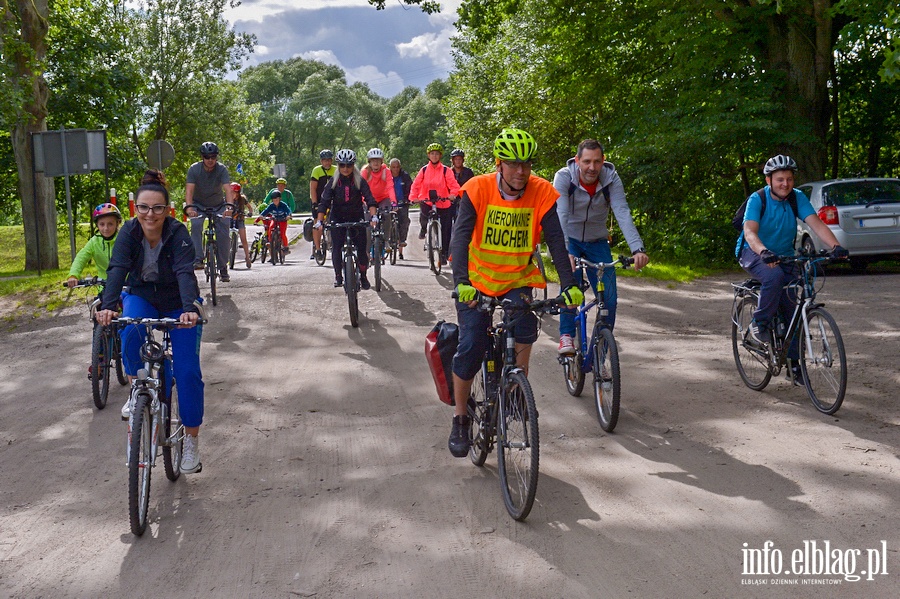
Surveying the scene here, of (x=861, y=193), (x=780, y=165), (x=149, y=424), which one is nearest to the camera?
(x=149, y=424)

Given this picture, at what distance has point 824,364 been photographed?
7.15m

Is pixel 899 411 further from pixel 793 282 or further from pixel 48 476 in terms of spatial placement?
pixel 48 476

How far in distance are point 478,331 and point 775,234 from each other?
3236 millimetres

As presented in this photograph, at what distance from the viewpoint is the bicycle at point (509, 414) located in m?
4.96

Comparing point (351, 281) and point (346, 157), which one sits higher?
point (346, 157)

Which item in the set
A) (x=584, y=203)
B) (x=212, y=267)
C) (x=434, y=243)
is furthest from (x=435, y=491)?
(x=434, y=243)

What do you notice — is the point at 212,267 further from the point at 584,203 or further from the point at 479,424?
the point at 479,424

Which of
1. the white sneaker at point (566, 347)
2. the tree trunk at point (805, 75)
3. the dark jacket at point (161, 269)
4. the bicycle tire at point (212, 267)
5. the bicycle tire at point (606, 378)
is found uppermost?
the tree trunk at point (805, 75)

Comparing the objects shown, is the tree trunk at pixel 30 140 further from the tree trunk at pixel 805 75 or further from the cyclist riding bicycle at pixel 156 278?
the cyclist riding bicycle at pixel 156 278

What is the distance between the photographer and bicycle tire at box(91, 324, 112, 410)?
8.04 m

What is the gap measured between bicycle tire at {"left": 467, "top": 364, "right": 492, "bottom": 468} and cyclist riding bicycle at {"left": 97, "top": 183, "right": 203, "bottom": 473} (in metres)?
1.64

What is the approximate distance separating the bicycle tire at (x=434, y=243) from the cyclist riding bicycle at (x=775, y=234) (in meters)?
9.14

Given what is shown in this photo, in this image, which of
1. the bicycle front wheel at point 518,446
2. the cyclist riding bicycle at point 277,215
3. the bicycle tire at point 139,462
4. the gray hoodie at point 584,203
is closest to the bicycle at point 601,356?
the gray hoodie at point 584,203
